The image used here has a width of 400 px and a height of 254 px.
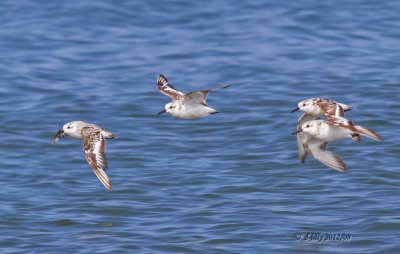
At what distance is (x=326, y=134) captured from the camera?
1434 centimetres

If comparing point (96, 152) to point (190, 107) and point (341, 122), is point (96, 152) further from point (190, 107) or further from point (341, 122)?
point (341, 122)

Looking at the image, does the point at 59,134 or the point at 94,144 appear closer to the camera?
the point at 94,144

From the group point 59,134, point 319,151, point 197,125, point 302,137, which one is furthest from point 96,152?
point 197,125

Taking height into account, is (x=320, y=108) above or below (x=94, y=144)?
above

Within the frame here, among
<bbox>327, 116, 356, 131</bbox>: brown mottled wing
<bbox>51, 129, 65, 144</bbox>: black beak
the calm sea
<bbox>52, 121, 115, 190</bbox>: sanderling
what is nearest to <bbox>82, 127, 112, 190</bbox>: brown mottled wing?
<bbox>52, 121, 115, 190</bbox>: sanderling

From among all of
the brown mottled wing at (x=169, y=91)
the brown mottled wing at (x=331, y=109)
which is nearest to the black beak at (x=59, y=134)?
the brown mottled wing at (x=169, y=91)

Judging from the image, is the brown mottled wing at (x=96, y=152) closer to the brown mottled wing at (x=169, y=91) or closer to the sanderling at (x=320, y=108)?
the brown mottled wing at (x=169, y=91)

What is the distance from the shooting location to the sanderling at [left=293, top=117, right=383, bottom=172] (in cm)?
1387

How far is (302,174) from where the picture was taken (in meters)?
19.0

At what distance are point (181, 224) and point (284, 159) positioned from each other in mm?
3855

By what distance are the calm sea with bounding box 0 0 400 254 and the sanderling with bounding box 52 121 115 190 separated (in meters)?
1.56

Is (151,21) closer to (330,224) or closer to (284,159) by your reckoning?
(284,159)

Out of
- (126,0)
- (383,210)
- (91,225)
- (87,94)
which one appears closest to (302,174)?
(383,210)

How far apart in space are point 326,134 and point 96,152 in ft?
10.7
